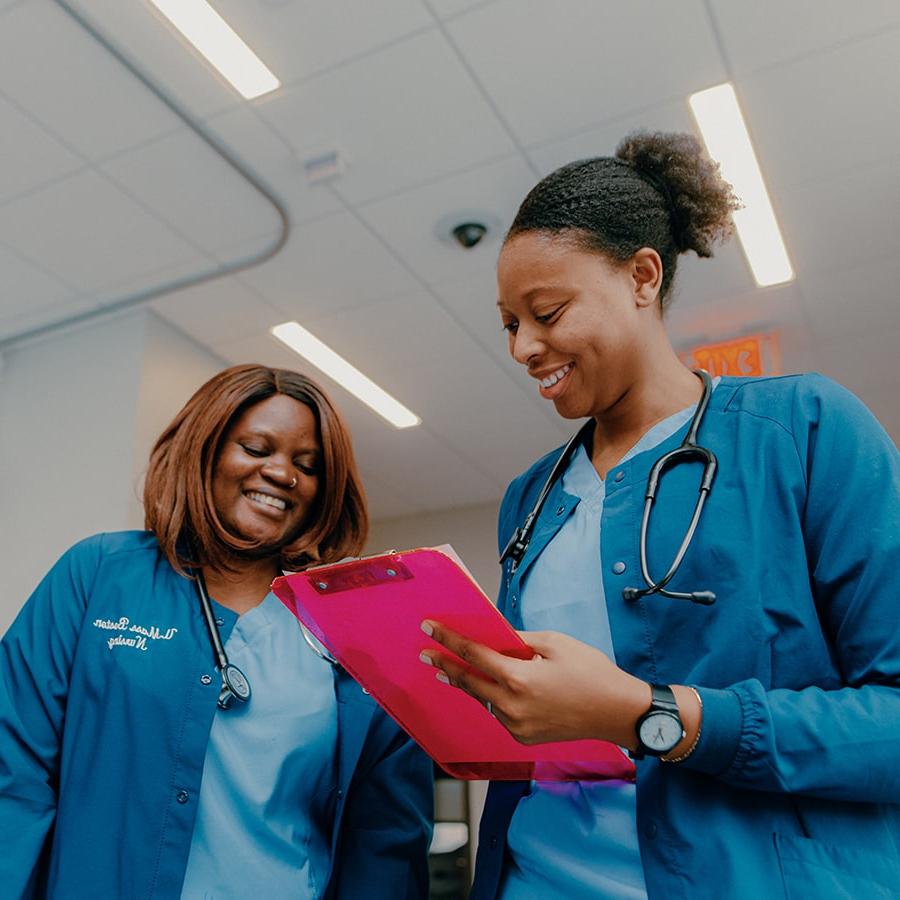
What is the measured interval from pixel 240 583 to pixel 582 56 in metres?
1.94

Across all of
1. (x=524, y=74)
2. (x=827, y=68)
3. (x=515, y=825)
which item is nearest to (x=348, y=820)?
(x=515, y=825)

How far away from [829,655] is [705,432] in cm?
27

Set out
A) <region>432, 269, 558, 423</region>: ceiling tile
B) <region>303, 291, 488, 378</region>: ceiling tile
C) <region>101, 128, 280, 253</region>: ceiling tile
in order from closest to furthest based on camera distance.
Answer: <region>101, 128, 280, 253</region>: ceiling tile → <region>432, 269, 558, 423</region>: ceiling tile → <region>303, 291, 488, 378</region>: ceiling tile

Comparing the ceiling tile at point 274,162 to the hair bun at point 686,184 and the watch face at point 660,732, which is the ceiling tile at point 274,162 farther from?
the watch face at point 660,732

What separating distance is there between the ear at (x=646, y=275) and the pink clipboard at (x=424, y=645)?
513 mm

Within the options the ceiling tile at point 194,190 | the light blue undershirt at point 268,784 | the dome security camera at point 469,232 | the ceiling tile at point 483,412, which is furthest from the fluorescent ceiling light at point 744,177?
the light blue undershirt at point 268,784

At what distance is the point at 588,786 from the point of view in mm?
971

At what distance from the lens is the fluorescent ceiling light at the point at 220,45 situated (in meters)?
2.51

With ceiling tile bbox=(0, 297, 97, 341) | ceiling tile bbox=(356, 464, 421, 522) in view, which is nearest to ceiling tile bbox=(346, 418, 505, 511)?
ceiling tile bbox=(356, 464, 421, 522)

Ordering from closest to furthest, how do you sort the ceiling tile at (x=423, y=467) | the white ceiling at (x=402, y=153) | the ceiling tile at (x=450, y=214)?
1. the white ceiling at (x=402, y=153)
2. the ceiling tile at (x=450, y=214)
3. the ceiling tile at (x=423, y=467)

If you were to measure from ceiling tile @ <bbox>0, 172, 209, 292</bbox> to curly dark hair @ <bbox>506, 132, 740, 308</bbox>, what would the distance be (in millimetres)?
2480

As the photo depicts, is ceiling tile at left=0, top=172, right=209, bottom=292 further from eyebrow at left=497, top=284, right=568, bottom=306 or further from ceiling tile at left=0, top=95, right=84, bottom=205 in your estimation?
eyebrow at left=497, top=284, right=568, bottom=306

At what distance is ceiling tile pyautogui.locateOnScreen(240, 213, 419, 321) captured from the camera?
3.46 meters

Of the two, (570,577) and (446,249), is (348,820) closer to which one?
(570,577)
